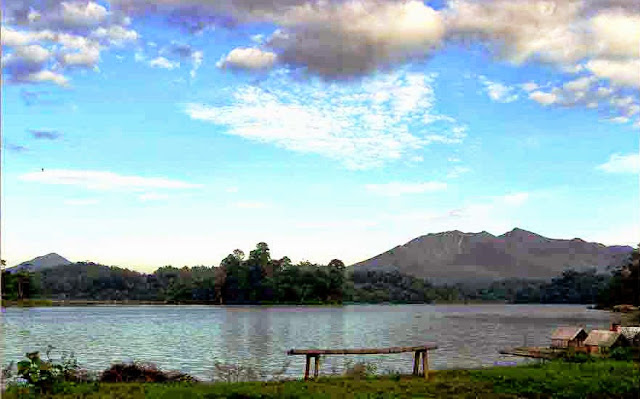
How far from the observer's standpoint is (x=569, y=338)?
3450 centimetres

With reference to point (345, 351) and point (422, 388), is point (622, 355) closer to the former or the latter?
point (422, 388)

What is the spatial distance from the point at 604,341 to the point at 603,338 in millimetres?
319

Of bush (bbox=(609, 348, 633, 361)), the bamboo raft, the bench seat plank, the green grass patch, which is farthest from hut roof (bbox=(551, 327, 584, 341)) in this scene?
the bench seat plank

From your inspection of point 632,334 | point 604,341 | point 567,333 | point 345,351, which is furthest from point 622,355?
point 345,351

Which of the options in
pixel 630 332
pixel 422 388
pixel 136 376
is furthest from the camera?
pixel 630 332

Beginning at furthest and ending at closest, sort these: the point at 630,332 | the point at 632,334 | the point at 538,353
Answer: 1. the point at 630,332
2. the point at 632,334
3. the point at 538,353

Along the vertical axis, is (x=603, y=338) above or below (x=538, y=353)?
above

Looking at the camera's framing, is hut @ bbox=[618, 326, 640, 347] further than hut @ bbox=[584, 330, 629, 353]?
Yes

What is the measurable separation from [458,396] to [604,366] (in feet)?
22.2

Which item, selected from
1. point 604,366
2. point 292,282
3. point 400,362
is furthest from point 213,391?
point 292,282

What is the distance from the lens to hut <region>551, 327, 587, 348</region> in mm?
34062

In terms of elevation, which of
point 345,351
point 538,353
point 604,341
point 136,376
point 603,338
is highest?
point 345,351

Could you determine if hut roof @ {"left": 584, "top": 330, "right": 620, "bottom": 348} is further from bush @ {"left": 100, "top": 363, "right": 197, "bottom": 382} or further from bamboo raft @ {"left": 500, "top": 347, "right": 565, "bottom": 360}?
bush @ {"left": 100, "top": 363, "right": 197, "bottom": 382}

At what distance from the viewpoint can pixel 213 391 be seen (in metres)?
15.6
